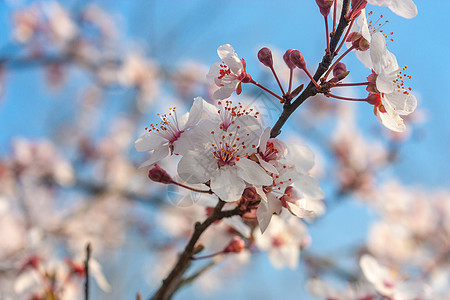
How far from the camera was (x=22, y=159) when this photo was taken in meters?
3.21

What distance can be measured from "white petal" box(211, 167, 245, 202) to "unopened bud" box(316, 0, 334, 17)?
0.40 metres

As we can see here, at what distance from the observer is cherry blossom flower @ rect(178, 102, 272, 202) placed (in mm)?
720

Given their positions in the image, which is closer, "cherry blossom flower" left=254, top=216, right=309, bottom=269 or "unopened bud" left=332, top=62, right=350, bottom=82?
"unopened bud" left=332, top=62, right=350, bottom=82

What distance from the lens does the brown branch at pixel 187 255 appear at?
30.9 inches

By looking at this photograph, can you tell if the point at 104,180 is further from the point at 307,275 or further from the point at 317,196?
the point at 317,196

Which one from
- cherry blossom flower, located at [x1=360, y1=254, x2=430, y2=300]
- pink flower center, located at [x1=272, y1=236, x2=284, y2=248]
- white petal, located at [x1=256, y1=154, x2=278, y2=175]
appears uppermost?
pink flower center, located at [x1=272, y1=236, x2=284, y2=248]

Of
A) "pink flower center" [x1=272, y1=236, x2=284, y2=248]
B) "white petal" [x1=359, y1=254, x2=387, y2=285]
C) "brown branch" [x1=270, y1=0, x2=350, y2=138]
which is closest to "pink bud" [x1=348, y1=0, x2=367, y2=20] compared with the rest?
"brown branch" [x1=270, y1=0, x2=350, y2=138]

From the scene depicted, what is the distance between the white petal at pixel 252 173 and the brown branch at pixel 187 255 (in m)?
0.10

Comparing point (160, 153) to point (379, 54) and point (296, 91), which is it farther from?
point (379, 54)

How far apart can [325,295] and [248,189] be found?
639 millimetres

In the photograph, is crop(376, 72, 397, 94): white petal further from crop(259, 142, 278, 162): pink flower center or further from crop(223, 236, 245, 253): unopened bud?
crop(223, 236, 245, 253): unopened bud

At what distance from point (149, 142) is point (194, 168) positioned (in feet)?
0.47

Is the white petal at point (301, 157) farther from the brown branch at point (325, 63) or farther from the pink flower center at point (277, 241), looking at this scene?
the pink flower center at point (277, 241)

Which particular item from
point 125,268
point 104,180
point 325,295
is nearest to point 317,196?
point 325,295
